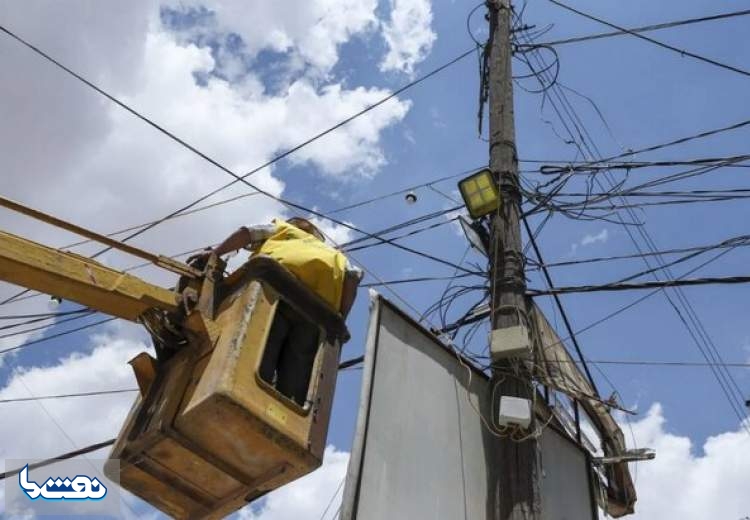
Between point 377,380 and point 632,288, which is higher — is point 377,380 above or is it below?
below

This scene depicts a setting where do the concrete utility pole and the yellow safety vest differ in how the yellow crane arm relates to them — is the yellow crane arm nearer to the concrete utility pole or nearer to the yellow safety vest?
the yellow safety vest

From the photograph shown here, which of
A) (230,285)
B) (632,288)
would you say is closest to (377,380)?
(230,285)

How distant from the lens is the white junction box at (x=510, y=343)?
4.96 meters

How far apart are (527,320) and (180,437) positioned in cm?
292

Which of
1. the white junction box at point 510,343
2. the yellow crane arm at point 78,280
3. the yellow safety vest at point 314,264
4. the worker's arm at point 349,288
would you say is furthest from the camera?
the white junction box at point 510,343

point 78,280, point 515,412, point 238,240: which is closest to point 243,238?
point 238,240

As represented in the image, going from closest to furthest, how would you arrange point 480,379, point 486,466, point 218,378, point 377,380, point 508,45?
point 218,378
point 377,380
point 486,466
point 480,379
point 508,45

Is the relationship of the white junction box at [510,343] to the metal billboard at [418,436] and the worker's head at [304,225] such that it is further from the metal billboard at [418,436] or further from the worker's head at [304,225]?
the worker's head at [304,225]

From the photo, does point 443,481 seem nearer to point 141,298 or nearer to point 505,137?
point 141,298

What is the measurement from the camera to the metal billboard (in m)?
3.98

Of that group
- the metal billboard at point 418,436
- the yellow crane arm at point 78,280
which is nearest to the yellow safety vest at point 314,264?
the metal billboard at point 418,436

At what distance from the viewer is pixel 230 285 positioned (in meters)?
4.34

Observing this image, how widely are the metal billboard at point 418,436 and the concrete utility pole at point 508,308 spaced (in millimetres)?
201

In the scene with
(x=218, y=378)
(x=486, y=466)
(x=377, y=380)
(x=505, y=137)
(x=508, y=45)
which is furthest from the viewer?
(x=508, y=45)
